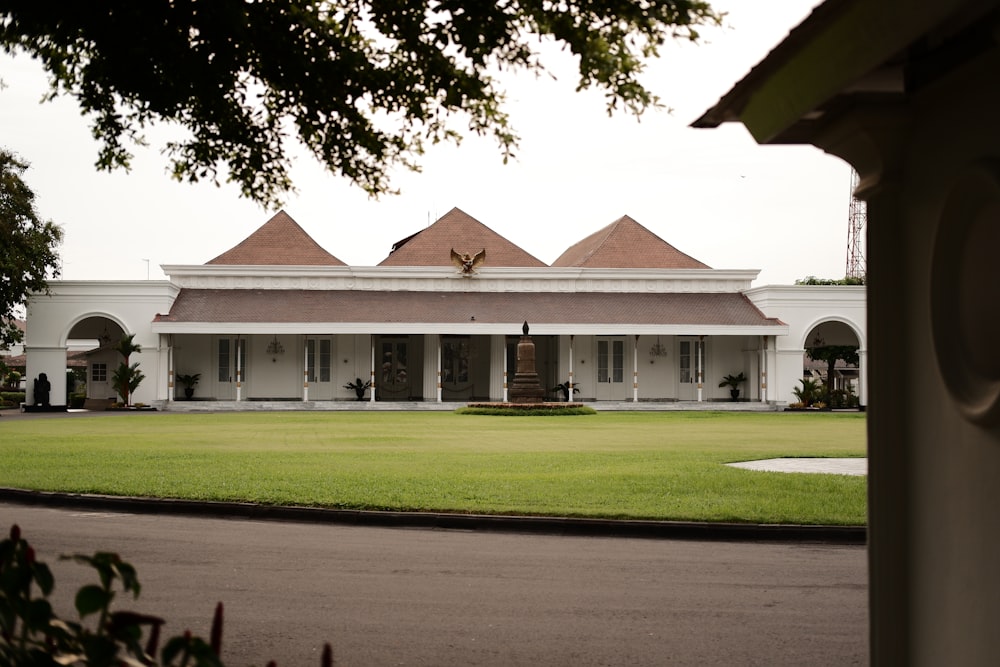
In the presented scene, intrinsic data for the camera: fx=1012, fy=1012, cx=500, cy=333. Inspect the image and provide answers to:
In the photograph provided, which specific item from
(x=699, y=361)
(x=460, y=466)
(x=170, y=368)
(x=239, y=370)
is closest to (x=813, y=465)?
(x=460, y=466)

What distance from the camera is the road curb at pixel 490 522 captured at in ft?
30.8

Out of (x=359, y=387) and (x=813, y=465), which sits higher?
(x=359, y=387)

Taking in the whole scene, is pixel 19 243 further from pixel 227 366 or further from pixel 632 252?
pixel 632 252

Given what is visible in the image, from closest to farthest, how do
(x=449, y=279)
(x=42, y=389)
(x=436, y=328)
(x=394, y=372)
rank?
(x=42, y=389) → (x=436, y=328) → (x=449, y=279) → (x=394, y=372)

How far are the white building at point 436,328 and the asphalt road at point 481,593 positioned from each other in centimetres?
2854

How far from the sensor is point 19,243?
36125 millimetres

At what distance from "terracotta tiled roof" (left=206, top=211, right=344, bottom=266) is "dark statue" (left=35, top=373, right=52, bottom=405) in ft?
28.9

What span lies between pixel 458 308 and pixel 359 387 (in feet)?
16.3

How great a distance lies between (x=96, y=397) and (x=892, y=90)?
4019 cm

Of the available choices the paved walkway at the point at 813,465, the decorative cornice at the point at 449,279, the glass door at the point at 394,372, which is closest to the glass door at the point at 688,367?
the decorative cornice at the point at 449,279

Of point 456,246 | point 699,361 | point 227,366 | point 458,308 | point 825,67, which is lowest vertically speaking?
point 227,366

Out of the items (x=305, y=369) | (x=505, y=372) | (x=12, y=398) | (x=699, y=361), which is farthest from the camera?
(x=12, y=398)

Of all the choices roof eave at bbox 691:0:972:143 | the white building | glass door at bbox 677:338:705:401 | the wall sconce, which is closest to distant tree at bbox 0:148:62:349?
the white building

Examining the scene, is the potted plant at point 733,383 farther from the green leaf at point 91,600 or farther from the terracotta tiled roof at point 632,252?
the green leaf at point 91,600
